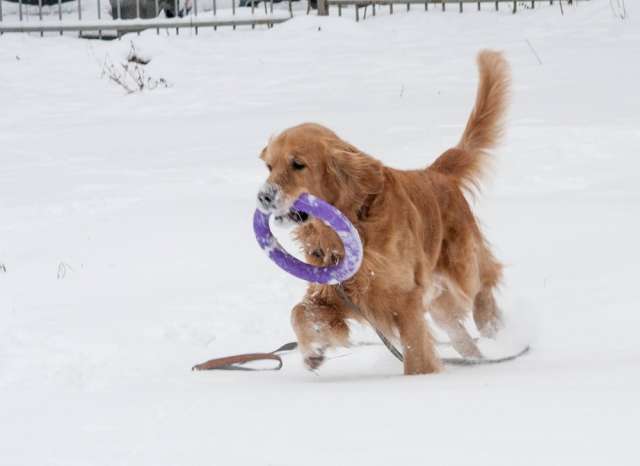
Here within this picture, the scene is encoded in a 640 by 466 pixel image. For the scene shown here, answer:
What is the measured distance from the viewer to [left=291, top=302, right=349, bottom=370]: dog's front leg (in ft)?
13.2

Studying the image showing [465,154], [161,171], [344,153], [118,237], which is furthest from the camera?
[161,171]

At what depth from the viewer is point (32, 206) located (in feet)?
22.3

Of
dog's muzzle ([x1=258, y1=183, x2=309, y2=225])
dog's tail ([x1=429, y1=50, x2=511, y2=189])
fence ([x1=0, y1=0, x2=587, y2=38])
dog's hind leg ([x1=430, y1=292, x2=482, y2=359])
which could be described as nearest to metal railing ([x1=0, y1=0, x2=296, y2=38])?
fence ([x1=0, y1=0, x2=587, y2=38])

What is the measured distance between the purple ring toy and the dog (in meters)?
0.07

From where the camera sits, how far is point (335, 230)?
12.7 ft

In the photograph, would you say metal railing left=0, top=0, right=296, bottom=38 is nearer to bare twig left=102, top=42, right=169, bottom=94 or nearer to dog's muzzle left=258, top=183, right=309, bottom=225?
bare twig left=102, top=42, right=169, bottom=94

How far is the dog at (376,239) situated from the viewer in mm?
3805

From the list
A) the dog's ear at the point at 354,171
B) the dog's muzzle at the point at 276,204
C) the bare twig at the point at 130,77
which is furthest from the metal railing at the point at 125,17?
the dog's muzzle at the point at 276,204

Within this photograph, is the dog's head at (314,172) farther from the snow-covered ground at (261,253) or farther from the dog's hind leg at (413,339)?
the snow-covered ground at (261,253)

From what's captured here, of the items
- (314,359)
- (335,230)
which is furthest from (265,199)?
(314,359)

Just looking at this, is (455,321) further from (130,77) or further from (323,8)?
(323,8)

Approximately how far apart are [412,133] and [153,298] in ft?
10.8

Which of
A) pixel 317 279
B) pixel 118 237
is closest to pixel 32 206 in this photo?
pixel 118 237

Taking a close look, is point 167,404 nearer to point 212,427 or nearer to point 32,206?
point 212,427
